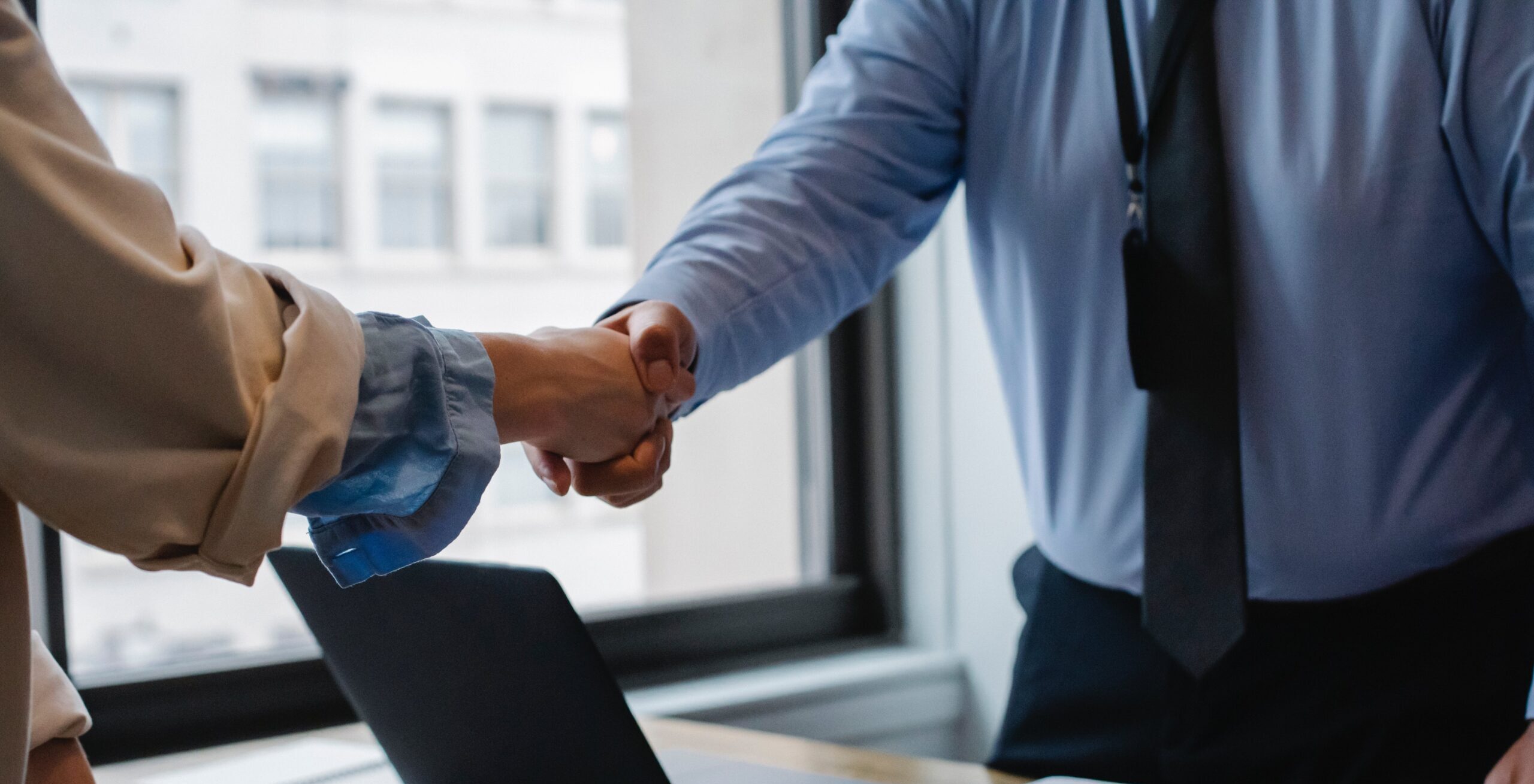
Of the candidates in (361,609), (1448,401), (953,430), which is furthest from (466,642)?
(953,430)

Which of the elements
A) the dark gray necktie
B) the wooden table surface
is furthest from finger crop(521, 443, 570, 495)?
the dark gray necktie

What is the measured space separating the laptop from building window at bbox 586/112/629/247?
1186 mm

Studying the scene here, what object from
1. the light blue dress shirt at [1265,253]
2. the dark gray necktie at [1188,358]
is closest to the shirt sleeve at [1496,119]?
the light blue dress shirt at [1265,253]

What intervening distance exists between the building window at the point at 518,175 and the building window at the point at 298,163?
24 cm

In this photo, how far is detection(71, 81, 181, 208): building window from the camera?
55.4 inches

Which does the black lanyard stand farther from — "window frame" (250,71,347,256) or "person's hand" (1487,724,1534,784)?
"window frame" (250,71,347,256)

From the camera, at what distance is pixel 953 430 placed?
201cm

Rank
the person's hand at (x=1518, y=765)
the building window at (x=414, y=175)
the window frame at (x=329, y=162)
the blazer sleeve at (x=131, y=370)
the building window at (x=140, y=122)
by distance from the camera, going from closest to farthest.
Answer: the blazer sleeve at (x=131, y=370) → the person's hand at (x=1518, y=765) → the building window at (x=140, y=122) → the window frame at (x=329, y=162) → the building window at (x=414, y=175)

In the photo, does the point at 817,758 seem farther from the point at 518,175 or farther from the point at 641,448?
the point at 518,175

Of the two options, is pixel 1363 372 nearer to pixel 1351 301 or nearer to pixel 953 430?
pixel 1351 301

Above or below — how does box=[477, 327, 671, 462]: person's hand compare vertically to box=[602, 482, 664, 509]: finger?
above

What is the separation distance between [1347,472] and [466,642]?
0.65m

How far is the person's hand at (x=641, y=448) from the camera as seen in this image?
90 centimetres

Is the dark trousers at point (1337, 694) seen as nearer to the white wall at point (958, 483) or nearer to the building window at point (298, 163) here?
the white wall at point (958, 483)
